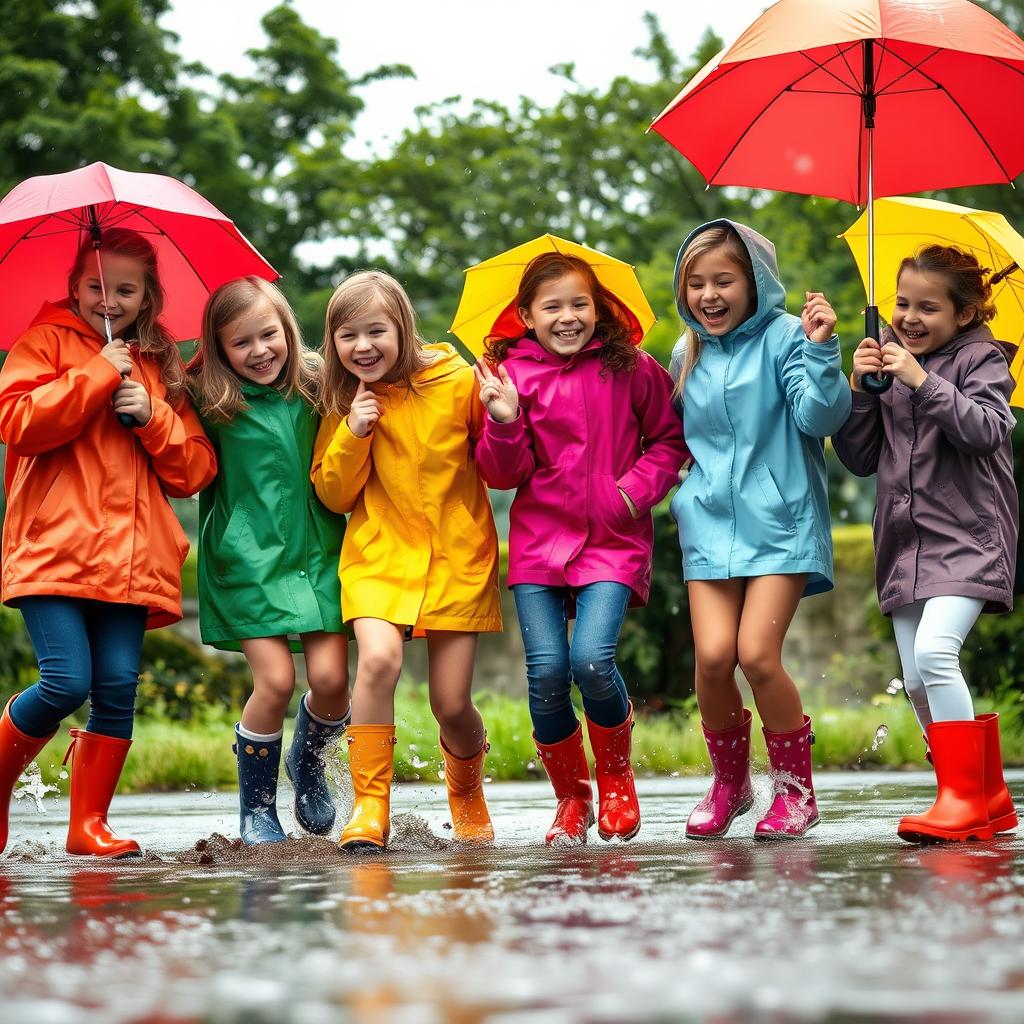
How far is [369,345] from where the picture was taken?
5.86 m

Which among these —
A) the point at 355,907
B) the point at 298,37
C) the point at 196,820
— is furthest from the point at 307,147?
the point at 355,907

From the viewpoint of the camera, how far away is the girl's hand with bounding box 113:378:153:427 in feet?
18.4

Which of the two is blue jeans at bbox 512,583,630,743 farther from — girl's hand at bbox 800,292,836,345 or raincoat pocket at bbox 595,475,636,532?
girl's hand at bbox 800,292,836,345

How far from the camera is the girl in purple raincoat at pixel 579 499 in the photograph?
568 cm

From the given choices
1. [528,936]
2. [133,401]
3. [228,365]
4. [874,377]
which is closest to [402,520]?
[228,365]

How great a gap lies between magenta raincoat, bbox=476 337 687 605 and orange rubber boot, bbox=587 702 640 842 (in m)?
0.46

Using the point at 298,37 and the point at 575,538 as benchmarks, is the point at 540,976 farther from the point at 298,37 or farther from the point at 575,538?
the point at 298,37

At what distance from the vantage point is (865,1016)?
8.37ft

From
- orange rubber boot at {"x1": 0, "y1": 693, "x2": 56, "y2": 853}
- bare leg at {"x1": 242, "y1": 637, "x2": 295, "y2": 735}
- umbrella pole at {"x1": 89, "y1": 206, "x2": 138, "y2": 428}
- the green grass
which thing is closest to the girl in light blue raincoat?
bare leg at {"x1": 242, "y1": 637, "x2": 295, "y2": 735}

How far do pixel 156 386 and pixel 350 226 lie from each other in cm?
2089

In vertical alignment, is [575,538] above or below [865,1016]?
above

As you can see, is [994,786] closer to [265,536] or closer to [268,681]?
[268,681]

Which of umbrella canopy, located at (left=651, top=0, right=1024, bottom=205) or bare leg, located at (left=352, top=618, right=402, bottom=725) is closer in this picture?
bare leg, located at (left=352, top=618, right=402, bottom=725)

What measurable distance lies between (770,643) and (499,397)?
1139mm
